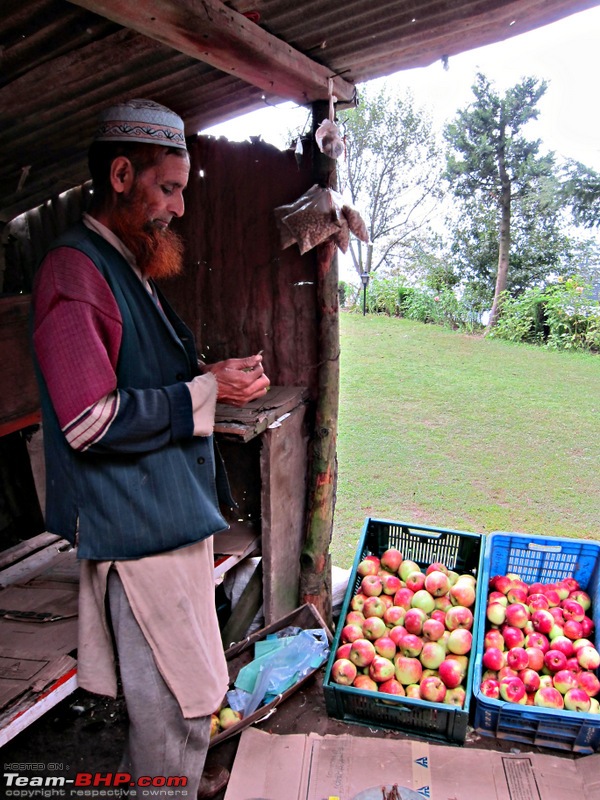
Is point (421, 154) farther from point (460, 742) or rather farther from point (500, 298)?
point (460, 742)

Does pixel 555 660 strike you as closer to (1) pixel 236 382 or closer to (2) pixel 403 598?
(2) pixel 403 598

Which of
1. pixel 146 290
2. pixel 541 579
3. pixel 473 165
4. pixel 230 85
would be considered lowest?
pixel 541 579

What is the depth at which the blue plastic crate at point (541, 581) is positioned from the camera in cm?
237

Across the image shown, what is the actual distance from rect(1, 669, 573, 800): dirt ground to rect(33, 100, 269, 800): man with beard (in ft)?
2.98

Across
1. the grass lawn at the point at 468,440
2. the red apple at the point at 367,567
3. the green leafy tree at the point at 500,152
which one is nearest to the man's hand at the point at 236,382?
the red apple at the point at 367,567

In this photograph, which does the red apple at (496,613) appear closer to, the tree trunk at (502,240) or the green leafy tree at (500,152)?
the tree trunk at (502,240)

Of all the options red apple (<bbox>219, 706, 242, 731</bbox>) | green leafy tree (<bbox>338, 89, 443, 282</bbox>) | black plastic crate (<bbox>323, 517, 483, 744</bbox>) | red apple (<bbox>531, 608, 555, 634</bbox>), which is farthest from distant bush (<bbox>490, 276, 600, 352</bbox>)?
red apple (<bbox>219, 706, 242, 731</bbox>)

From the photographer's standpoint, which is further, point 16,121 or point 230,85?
point 230,85

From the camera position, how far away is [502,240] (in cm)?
1094

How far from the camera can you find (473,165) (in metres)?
11.8

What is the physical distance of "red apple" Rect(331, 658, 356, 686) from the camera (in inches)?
102

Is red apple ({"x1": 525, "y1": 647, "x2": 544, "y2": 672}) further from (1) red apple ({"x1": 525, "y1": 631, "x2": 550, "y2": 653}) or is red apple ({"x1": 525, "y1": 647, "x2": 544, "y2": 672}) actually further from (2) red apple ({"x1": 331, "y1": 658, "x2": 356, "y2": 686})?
(2) red apple ({"x1": 331, "y1": 658, "x2": 356, "y2": 686})

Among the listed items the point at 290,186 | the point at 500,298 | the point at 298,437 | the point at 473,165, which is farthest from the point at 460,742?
the point at 473,165

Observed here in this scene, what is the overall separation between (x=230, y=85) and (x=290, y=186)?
0.48 meters
